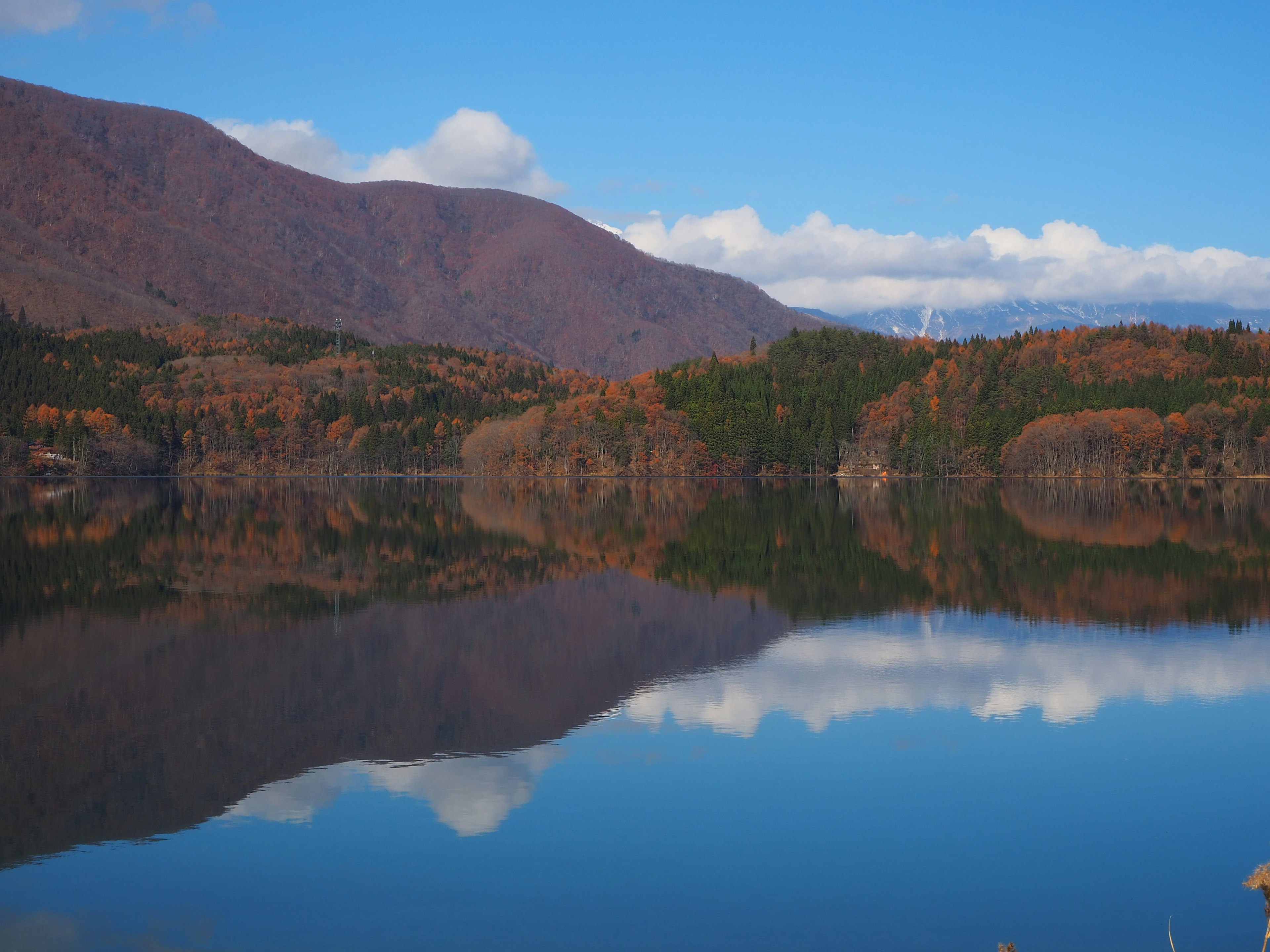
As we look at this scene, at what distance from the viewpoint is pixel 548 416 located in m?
168

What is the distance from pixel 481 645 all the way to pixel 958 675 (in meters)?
9.27

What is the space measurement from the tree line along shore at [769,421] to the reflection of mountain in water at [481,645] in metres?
99.7

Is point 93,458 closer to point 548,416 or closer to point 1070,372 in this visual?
point 548,416

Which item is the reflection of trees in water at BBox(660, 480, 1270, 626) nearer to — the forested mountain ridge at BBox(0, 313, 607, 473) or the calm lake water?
the calm lake water

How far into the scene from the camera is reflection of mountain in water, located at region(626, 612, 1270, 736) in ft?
57.6

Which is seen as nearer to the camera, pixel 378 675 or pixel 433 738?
pixel 433 738

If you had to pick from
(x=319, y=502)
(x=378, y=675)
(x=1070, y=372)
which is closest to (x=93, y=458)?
(x=319, y=502)

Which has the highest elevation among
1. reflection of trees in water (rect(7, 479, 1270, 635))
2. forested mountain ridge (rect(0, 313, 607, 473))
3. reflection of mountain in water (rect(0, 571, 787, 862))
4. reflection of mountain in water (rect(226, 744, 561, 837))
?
forested mountain ridge (rect(0, 313, 607, 473))

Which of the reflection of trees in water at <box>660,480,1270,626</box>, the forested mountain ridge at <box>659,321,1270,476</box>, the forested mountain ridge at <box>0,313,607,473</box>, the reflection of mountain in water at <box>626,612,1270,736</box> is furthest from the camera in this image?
the forested mountain ridge at <box>0,313,607,473</box>

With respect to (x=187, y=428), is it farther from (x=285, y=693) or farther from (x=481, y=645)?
(x=285, y=693)

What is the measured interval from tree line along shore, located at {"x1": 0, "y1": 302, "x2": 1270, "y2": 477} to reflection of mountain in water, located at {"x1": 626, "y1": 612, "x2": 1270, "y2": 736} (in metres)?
129

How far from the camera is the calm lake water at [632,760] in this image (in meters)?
10.4

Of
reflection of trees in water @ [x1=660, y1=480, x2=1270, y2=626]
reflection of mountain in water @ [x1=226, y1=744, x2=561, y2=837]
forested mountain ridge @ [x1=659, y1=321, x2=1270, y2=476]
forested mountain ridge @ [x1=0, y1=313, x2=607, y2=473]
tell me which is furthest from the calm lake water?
forested mountain ridge @ [x1=0, y1=313, x2=607, y2=473]

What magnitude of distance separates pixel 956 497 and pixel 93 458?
124 meters
